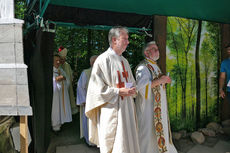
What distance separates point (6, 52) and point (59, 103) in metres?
2.77

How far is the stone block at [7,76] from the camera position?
80.8 inches

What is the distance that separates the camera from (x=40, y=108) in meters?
2.45

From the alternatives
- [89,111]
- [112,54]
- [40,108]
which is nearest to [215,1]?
[112,54]

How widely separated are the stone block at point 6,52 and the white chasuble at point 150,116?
1.78m

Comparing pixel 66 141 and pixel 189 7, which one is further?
pixel 66 141

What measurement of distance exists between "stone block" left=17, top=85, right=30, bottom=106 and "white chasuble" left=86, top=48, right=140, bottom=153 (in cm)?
73

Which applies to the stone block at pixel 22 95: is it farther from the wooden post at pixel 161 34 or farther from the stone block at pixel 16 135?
the wooden post at pixel 161 34

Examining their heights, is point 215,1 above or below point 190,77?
above

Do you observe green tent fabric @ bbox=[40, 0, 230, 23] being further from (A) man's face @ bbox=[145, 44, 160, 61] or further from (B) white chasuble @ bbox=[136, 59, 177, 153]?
(B) white chasuble @ bbox=[136, 59, 177, 153]

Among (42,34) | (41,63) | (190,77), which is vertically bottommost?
(190,77)

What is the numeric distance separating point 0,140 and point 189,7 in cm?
379

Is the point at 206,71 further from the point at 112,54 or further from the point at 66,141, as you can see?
the point at 66,141

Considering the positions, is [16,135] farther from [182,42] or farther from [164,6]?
[182,42]

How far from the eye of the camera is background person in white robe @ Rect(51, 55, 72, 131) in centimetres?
453
